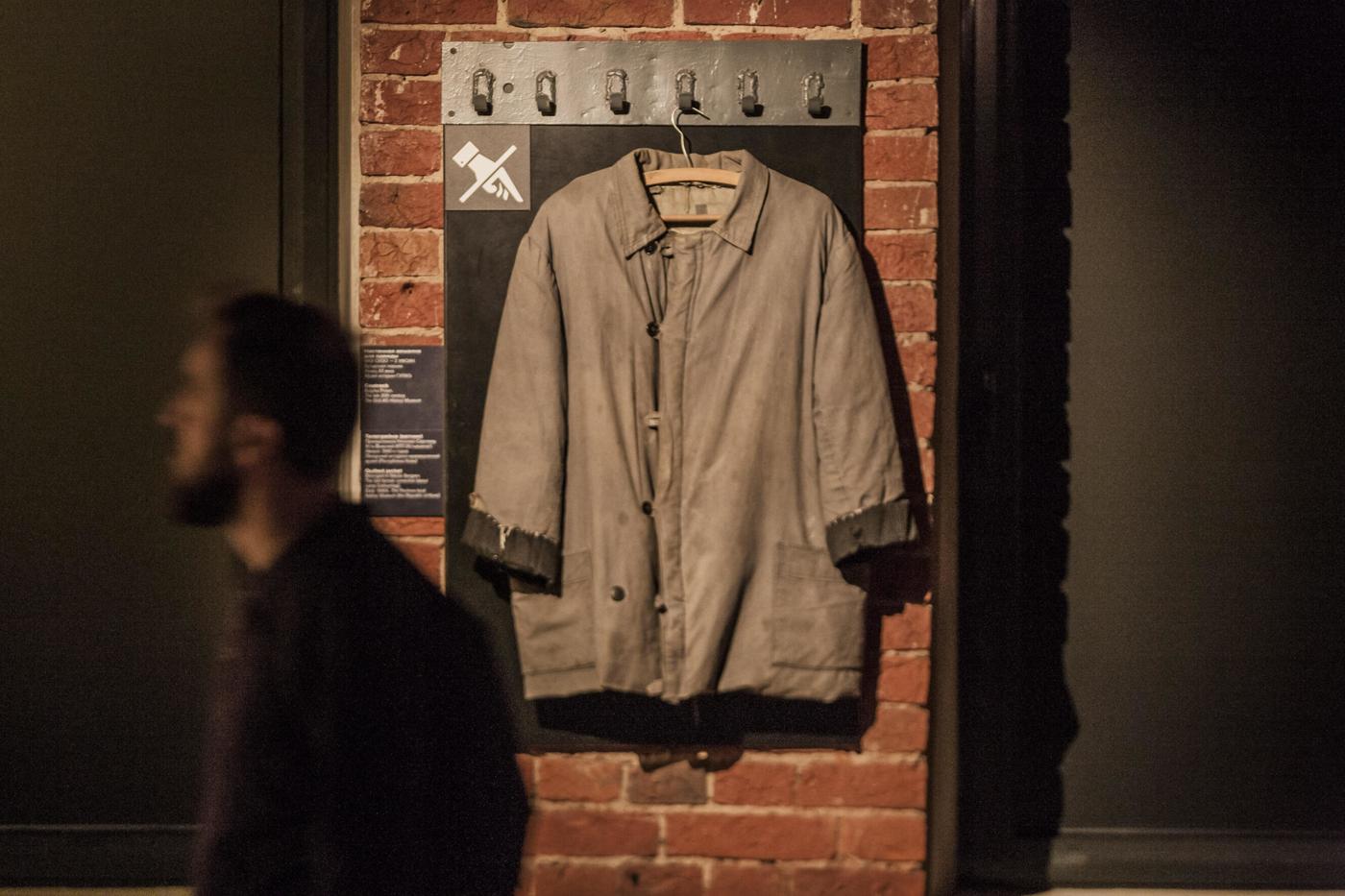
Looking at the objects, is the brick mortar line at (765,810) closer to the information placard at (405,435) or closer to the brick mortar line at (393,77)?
the information placard at (405,435)

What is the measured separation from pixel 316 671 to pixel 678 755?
1055mm

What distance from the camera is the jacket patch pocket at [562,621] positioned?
1810mm

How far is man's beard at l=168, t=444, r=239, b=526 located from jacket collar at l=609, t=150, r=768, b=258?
0.90 metres

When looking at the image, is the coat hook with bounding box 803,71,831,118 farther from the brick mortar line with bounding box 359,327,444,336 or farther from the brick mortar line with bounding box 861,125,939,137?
the brick mortar line with bounding box 359,327,444,336

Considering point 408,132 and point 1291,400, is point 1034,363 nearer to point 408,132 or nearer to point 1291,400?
point 1291,400

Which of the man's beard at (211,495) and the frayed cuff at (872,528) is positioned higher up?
the man's beard at (211,495)

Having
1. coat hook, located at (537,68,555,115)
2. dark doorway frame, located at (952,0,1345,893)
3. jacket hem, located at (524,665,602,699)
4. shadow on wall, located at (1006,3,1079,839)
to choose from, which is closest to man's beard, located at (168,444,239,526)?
jacket hem, located at (524,665,602,699)

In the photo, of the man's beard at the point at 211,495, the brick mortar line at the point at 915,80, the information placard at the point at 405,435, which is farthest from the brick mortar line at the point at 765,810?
the brick mortar line at the point at 915,80

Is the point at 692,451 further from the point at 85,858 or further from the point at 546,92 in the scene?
the point at 85,858

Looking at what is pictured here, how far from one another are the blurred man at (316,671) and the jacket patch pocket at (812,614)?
69 centimetres

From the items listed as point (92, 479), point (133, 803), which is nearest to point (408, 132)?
point (92, 479)

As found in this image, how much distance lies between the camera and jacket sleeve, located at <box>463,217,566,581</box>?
1.77 metres

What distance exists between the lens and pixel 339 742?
40.6 inches

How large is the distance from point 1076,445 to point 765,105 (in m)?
1.04
